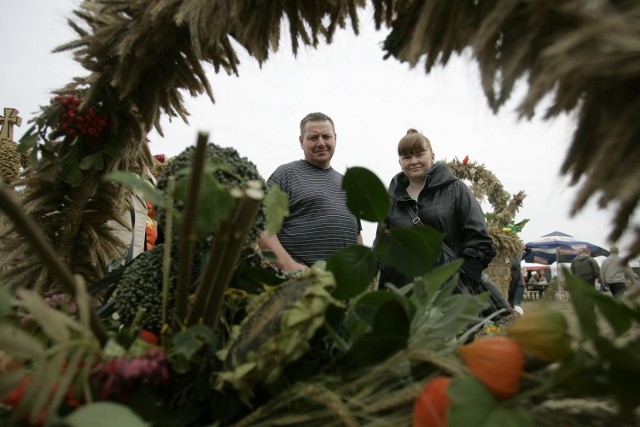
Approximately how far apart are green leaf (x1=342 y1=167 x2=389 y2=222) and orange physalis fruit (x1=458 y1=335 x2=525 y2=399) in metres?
0.20

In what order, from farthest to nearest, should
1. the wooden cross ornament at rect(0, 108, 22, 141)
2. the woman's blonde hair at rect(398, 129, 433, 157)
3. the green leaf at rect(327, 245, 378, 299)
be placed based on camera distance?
the wooden cross ornament at rect(0, 108, 22, 141)
the woman's blonde hair at rect(398, 129, 433, 157)
the green leaf at rect(327, 245, 378, 299)

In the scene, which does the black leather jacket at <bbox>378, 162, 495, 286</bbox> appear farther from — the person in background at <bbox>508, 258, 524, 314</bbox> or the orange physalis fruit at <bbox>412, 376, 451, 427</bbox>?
the person in background at <bbox>508, 258, 524, 314</bbox>

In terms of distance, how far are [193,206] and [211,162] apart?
90 millimetres

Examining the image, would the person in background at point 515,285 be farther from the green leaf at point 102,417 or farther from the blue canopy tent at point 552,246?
the blue canopy tent at point 552,246

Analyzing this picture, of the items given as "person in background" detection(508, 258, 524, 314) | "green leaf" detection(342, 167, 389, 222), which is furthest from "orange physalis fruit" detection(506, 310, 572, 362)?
"person in background" detection(508, 258, 524, 314)

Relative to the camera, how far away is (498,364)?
0.37 metres

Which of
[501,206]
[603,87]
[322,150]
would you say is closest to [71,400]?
[603,87]

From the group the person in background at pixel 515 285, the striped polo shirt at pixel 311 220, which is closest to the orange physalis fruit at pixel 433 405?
the striped polo shirt at pixel 311 220

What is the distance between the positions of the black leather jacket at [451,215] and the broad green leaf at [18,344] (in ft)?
4.83

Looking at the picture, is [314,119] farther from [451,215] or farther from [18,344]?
[18,344]

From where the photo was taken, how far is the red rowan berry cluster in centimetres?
87

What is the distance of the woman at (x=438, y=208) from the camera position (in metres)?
1.71

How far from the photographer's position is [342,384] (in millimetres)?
466

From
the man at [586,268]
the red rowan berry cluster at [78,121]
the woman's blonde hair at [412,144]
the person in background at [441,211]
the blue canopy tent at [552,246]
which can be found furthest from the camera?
the blue canopy tent at [552,246]
